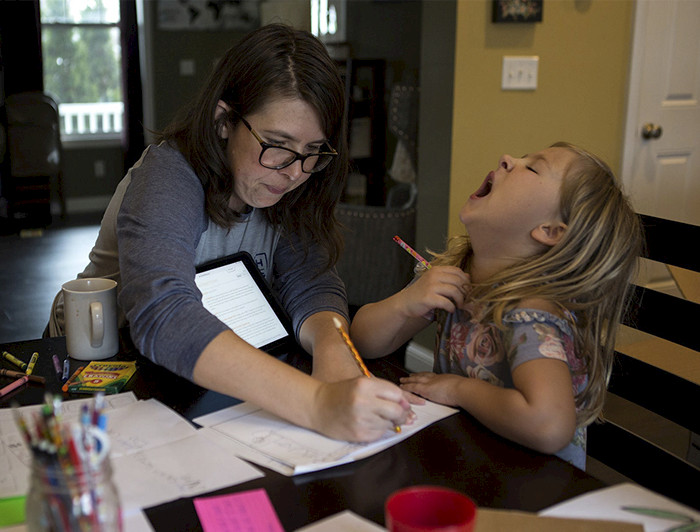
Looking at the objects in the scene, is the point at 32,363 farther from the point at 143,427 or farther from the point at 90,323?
the point at 143,427

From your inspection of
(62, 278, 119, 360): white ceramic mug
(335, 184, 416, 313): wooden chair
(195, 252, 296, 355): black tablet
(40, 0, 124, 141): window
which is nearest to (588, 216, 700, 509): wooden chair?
(195, 252, 296, 355): black tablet

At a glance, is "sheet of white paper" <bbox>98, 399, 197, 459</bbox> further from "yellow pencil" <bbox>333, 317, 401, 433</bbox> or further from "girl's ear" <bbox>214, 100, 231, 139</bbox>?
"girl's ear" <bbox>214, 100, 231, 139</bbox>

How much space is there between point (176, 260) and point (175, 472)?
0.34 meters

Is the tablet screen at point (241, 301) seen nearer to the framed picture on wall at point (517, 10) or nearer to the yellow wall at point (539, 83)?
the yellow wall at point (539, 83)

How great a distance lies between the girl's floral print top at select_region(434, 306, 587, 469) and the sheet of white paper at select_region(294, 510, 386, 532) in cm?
37

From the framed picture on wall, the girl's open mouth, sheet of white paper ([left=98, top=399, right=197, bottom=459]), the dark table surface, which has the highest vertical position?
the framed picture on wall

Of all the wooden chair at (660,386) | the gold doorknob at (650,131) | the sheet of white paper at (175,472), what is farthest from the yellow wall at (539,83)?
the sheet of white paper at (175,472)

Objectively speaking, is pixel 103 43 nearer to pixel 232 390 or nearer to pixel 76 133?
pixel 76 133

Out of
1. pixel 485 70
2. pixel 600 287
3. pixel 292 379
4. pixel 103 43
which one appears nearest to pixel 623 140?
pixel 485 70

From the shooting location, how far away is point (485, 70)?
2.96m

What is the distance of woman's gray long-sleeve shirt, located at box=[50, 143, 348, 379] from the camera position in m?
1.04

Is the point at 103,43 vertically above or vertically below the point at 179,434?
above

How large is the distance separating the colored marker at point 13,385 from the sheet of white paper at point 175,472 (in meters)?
0.30

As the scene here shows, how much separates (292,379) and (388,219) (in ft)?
5.90
